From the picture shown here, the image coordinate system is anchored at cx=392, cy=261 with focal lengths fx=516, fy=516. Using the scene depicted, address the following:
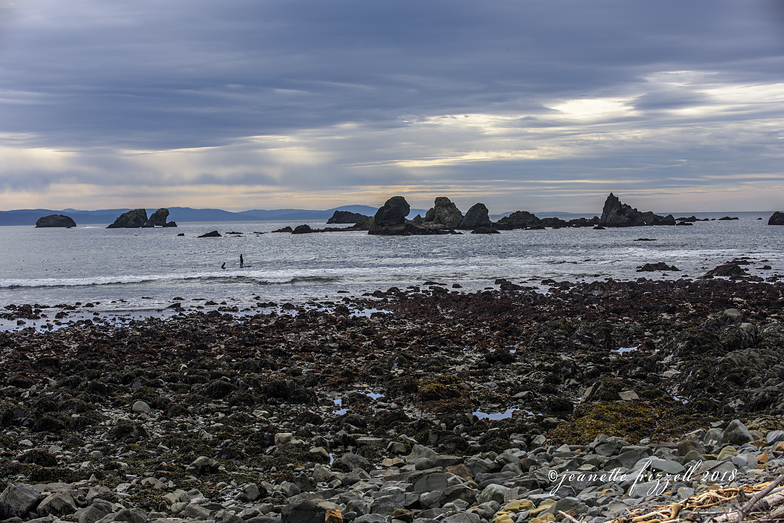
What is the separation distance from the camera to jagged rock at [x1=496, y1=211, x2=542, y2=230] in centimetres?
14860

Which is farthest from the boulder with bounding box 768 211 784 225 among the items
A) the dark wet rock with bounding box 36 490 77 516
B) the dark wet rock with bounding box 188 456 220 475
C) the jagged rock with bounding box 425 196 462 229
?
the dark wet rock with bounding box 36 490 77 516

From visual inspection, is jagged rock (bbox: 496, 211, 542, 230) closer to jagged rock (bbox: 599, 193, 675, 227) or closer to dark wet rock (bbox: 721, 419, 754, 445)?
jagged rock (bbox: 599, 193, 675, 227)

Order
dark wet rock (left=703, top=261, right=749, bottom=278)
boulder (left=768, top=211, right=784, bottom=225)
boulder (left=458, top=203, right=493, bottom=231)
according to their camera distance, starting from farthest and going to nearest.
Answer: boulder (left=768, top=211, right=784, bottom=225) < boulder (left=458, top=203, right=493, bottom=231) < dark wet rock (left=703, top=261, right=749, bottom=278)

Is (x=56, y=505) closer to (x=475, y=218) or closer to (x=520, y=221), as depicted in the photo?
(x=475, y=218)

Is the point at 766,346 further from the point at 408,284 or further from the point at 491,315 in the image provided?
the point at 408,284

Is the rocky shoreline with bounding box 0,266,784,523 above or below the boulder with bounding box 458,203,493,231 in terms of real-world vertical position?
below

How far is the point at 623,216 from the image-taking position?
475ft

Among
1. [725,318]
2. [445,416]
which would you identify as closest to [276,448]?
[445,416]

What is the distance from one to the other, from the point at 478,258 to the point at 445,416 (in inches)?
1734

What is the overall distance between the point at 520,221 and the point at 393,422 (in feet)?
500

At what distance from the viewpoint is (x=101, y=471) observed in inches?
272

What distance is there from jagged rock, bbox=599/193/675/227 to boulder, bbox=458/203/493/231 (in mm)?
36740

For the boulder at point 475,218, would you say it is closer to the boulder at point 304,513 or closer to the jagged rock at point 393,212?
the jagged rock at point 393,212

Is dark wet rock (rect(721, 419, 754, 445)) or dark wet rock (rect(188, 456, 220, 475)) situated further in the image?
dark wet rock (rect(188, 456, 220, 475))
